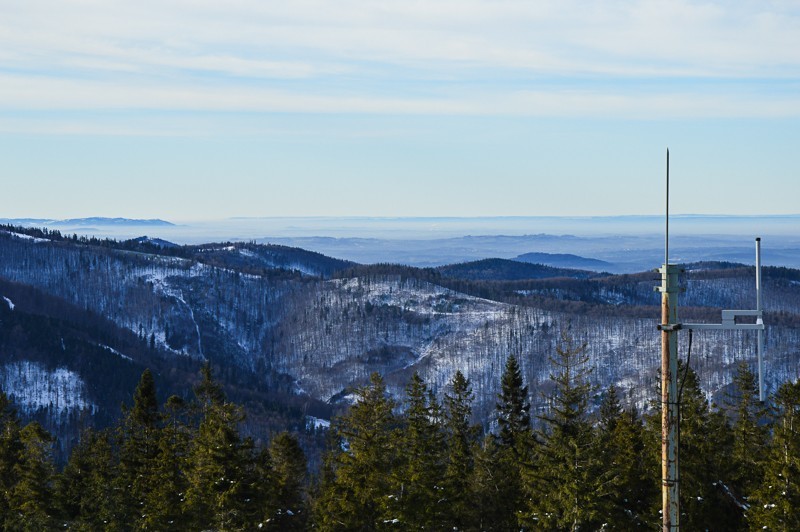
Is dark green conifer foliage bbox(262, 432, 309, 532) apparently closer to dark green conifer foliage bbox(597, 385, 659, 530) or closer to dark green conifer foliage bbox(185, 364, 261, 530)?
dark green conifer foliage bbox(185, 364, 261, 530)

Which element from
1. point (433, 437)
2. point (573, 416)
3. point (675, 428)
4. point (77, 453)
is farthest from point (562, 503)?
point (77, 453)

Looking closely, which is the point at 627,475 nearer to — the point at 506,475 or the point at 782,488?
the point at 506,475

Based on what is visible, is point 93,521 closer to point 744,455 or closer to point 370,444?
point 370,444

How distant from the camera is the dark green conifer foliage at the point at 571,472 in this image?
45969 mm

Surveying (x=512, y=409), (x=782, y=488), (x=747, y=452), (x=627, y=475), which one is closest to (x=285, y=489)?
(x=512, y=409)

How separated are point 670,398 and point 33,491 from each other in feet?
184

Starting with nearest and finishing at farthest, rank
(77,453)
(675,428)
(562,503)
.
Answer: (675,428) < (562,503) < (77,453)

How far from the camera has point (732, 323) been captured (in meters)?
23.7

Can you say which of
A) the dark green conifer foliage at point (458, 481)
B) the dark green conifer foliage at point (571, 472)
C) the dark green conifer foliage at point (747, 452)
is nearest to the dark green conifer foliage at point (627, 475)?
the dark green conifer foliage at point (571, 472)

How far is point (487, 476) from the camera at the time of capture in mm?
57469

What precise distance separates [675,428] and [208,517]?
38128 mm

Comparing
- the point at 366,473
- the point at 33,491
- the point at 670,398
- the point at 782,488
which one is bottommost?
the point at 33,491

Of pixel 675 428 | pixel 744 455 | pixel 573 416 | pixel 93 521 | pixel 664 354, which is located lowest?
pixel 93 521

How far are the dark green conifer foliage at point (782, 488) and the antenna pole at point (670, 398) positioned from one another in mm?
27004
